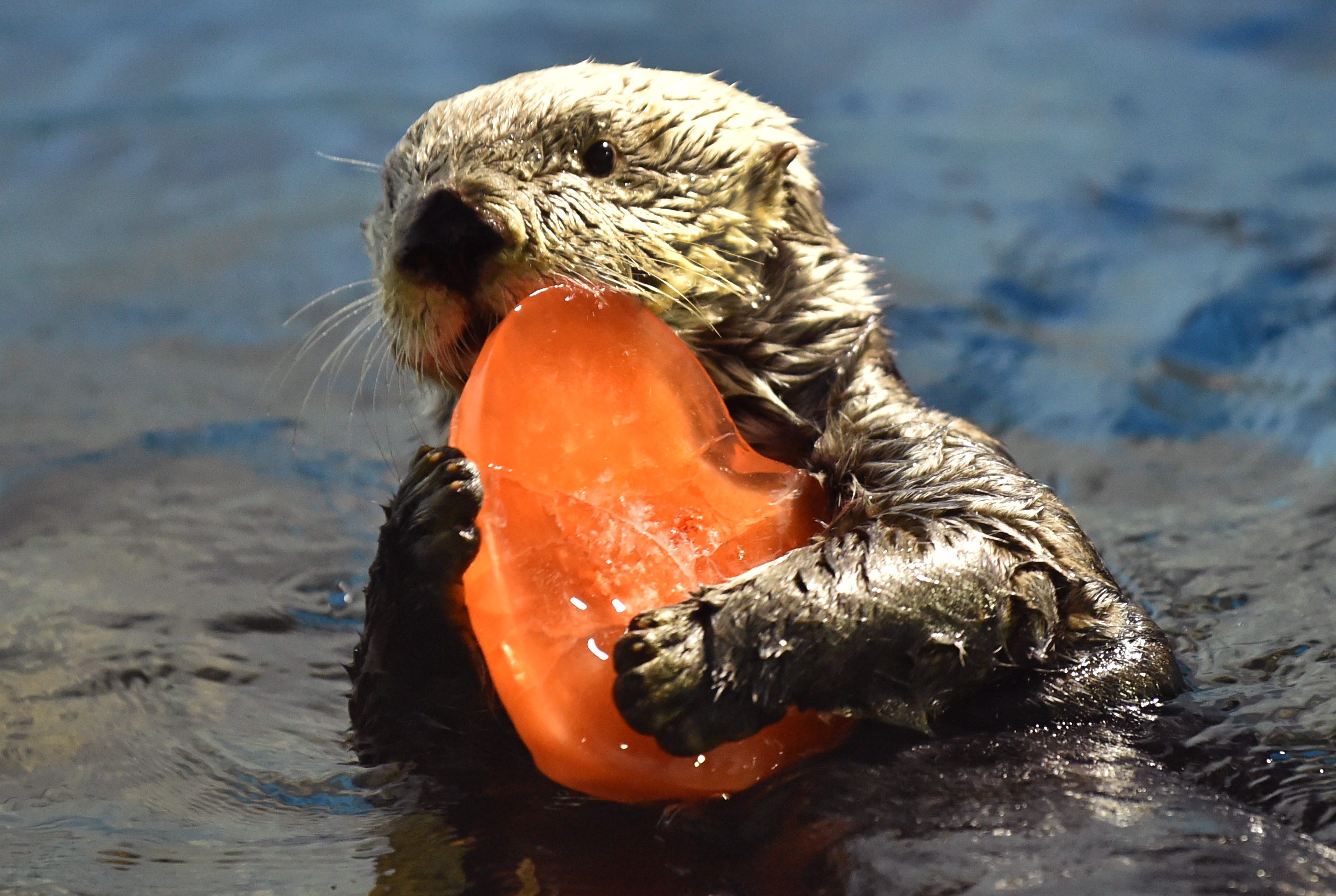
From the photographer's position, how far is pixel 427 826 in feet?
8.76

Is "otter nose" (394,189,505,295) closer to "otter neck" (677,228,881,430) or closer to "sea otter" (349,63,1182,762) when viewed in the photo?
"sea otter" (349,63,1182,762)

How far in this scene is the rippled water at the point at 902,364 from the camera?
2.43m

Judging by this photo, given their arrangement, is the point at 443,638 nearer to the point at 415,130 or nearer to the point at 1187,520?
the point at 415,130

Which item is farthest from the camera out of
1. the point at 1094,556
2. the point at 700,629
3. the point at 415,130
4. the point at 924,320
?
the point at 924,320

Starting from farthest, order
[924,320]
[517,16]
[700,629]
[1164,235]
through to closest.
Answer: [517,16], [1164,235], [924,320], [700,629]

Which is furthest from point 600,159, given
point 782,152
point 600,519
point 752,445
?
point 600,519

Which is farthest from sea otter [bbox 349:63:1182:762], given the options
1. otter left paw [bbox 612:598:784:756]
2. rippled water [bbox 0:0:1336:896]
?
rippled water [bbox 0:0:1336:896]

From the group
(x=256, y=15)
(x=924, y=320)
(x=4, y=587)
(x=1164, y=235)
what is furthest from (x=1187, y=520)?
(x=256, y=15)

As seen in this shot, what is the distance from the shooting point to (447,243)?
2.62m

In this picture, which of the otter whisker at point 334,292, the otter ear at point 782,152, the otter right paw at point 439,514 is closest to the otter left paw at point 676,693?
the otter right paw at point 439,514

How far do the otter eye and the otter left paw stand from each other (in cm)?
106

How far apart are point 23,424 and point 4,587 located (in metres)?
1.52

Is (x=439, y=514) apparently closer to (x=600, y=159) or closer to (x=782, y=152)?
(x=600, y=159)

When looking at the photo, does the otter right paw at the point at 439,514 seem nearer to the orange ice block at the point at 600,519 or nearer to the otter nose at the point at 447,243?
the orange ice block at the point at 600,519
